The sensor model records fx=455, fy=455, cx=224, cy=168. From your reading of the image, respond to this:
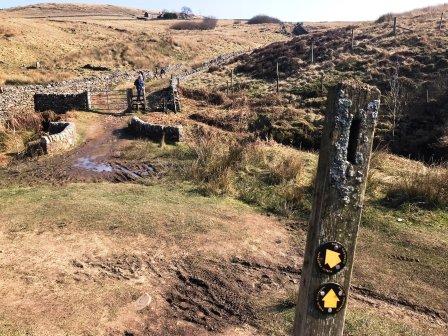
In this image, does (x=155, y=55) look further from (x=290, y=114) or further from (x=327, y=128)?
(x=327, y=128)

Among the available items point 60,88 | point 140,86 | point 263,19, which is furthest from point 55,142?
point 263,19

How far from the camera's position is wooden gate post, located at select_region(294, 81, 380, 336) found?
10.7ft

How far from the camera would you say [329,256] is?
348 cm

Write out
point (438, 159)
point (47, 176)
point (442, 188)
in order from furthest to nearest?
point (438, 159)
point (47, 176)
point (442, 188)

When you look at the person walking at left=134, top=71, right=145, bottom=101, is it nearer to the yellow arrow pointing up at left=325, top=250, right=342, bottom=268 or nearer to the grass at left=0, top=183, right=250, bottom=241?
the grass at left=0, top=183, right=250, bottom=241

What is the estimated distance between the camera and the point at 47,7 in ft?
360

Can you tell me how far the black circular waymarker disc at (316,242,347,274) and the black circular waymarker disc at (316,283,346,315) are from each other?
5.0 inches

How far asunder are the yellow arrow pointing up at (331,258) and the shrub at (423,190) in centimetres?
871

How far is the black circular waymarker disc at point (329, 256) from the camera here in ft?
11.4

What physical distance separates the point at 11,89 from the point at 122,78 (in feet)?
39.7

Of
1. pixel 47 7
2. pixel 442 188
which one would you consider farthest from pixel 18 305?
pixel 47 7

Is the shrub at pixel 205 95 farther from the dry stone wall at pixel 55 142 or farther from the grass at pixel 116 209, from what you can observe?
the grass at pixel 116 209

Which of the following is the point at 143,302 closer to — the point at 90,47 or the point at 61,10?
the point at 90,47

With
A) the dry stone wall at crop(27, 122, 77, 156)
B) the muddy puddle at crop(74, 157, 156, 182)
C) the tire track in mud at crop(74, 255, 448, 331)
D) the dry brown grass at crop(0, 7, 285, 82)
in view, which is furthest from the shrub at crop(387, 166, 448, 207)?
the dry brown grass at crop(0, 7, 285, 82)
